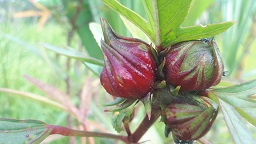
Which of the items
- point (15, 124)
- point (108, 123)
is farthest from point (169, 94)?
point (108, 123)

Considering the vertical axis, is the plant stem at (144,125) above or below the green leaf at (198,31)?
below

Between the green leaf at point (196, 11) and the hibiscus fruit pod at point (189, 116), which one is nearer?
the hibiscus fruit pod at point (189, 116)

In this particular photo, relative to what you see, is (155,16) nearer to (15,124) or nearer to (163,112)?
(163,112)

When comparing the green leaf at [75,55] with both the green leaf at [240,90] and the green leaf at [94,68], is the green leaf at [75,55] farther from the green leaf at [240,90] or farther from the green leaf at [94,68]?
the green leaf at [240,90]

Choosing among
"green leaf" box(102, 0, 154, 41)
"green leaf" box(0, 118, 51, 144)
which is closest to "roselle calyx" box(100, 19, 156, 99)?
"green leaf" box(102, 0, 154, 41)

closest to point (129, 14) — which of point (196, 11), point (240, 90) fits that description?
point (240, 90)

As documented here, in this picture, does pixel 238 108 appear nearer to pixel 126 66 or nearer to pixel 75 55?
pixel 126 66

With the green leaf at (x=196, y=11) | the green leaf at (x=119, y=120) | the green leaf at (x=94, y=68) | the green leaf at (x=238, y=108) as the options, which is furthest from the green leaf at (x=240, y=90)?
the green leaf at (x=196, y=11)

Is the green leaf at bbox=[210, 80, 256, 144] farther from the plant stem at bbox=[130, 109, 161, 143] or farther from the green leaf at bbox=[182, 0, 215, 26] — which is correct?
the green leaf at bbox=[182, 0, 215, 26]
